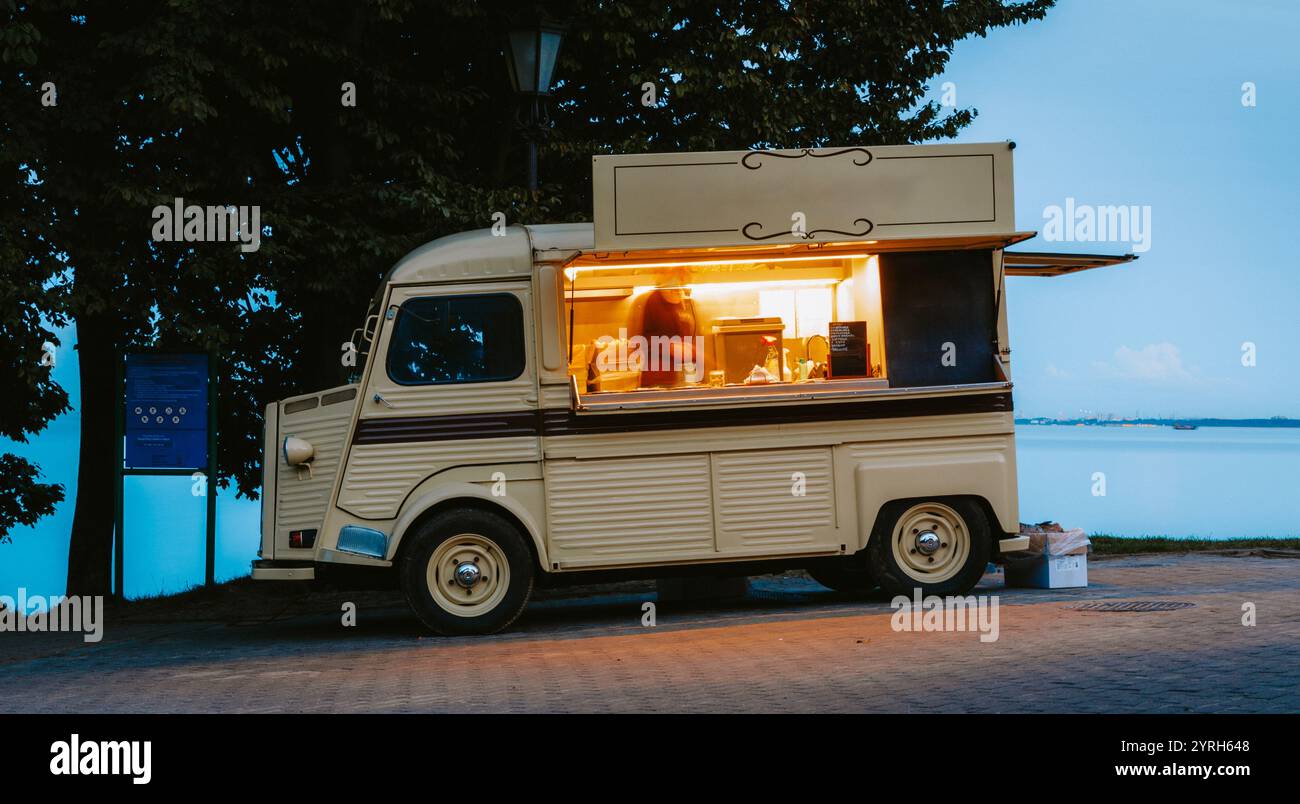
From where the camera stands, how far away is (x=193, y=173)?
15039 millimetres

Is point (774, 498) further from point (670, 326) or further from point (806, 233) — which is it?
point (806, 233)

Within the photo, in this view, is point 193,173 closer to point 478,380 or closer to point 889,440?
point 478,380

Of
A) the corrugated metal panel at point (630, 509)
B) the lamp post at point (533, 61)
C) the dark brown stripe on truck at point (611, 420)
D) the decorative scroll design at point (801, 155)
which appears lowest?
the corrugated metal panel at point (630, 509)

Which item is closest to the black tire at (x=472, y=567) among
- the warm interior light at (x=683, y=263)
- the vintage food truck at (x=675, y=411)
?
the vintage food truck at (x=675, y=411)

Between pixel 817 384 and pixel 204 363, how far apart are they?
22.6 ft

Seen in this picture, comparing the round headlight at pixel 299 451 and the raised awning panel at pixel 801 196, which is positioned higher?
the raised awning panel at pixel 801 196

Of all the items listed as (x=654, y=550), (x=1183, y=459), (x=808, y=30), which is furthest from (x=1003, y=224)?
(x=1183, y=459)

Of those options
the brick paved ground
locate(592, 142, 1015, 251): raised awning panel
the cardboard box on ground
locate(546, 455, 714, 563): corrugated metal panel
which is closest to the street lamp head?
locate(592, 142, 1015, 251): raised awning panel

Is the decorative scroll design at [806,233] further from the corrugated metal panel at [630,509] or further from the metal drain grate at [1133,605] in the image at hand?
the metal drain grate at [1133,605]

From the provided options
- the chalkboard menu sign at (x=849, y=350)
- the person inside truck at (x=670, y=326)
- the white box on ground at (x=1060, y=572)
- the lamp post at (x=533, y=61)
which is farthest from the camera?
the white box on ground at (x=1060, y=572)

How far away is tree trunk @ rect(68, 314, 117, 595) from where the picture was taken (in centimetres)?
1700

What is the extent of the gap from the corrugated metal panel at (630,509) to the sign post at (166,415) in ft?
16.8

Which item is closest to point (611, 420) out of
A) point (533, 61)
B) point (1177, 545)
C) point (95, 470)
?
point (533, 61)

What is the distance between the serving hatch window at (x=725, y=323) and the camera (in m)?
12.5
